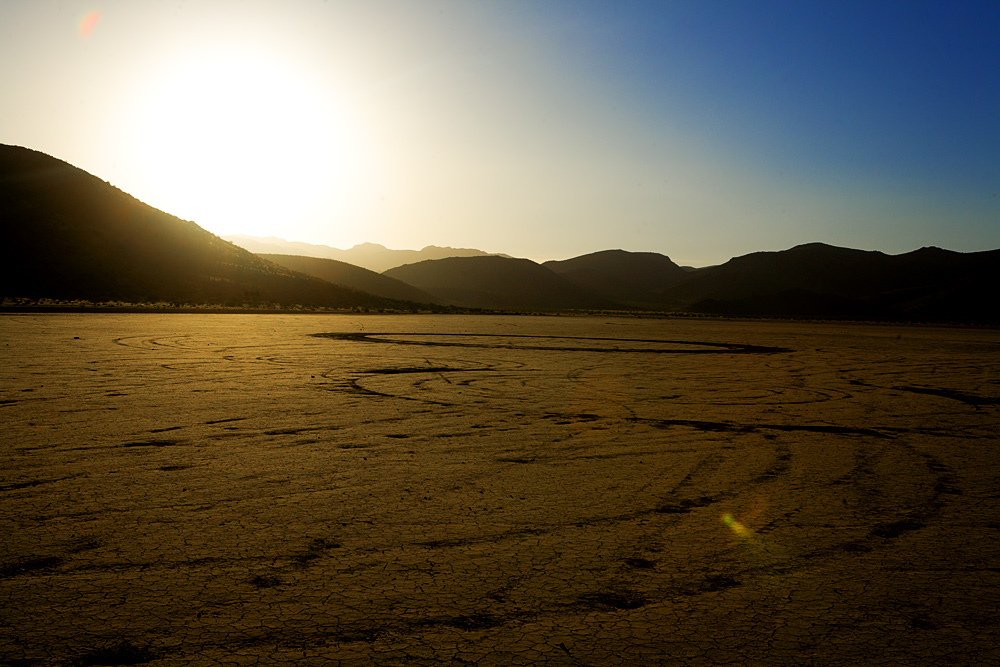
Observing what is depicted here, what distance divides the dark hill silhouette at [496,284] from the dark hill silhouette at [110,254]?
5684 cm

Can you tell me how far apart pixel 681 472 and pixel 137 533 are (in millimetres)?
3587

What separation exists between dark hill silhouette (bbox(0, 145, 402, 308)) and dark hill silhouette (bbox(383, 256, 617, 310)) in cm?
5684

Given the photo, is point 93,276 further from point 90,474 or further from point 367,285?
point 367,285

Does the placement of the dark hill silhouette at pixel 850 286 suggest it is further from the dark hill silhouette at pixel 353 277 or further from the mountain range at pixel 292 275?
the dark hill silhouette at pixel 353 277

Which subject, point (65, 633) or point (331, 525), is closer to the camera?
point (65, 633)

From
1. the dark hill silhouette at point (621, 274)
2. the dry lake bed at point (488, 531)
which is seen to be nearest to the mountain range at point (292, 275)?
the dark hill silhouette at point (621, 274)

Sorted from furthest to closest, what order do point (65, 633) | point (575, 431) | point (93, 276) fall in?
point (93, 276), point (575, 431), point (65, 633)

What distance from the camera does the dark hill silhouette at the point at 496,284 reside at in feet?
409

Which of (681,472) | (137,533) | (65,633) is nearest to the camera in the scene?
(65,633)

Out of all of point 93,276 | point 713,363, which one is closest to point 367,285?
point 93,276

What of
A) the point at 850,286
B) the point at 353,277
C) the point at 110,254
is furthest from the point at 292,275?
the point at 850,286

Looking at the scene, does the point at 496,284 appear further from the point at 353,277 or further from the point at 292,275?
the point at 292,275

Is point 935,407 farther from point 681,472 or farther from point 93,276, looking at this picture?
point 93,276

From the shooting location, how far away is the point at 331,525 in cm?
364
